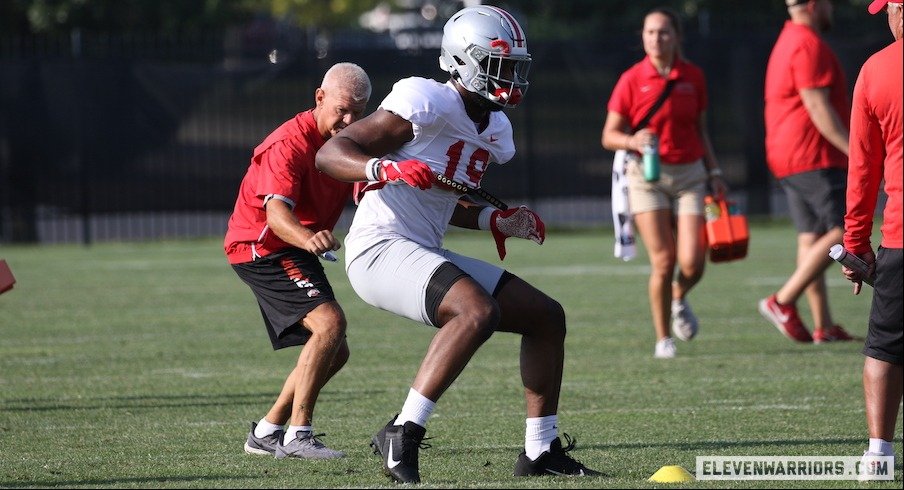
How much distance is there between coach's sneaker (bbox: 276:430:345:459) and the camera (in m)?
6.02

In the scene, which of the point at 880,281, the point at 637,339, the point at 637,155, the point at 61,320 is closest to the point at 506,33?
the point at 880,281

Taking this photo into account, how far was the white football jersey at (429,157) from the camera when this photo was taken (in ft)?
17.5

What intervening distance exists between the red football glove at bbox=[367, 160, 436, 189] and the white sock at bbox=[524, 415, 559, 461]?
43.7 inches

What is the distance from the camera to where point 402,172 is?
4.99m

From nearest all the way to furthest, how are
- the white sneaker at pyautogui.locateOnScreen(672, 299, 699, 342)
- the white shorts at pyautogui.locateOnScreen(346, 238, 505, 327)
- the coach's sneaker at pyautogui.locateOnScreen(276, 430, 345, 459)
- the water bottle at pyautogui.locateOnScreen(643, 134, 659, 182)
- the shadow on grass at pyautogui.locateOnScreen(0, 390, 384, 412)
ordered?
the white shorts at pyautogui.locateOnScreen(346, 238, 505, 327) → the coach's sneaker at pyautogui.locateOnScreen(276, 430, 345, 459) → the shadow on grass at pyautogui.locateOnScreen(0, 390, 384, 412) → the water bottle at pyautogui.locateOnScreen(643, 134, 659, 182) → the white sneaker at pyautogui.locateOnScreen(672, 299, 699, 342)

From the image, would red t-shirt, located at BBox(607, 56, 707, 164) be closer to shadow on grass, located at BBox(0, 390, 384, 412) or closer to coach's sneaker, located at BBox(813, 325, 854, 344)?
coach's sneaker, located at BBox(813, 325, 854, 344)

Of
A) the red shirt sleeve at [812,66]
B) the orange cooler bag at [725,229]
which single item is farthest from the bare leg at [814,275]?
the red shirt sleeve at [812,66]

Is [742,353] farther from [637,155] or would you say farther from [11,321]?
[11,321]

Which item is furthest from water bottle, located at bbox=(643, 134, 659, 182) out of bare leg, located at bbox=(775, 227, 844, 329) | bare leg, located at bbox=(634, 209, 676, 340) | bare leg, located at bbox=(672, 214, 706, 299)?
bare leg, located at bbox=(775, 227, 844, 329)

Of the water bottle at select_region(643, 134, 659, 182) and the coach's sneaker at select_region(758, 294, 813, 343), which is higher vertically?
the water bottle at select_region(643, 134, 659, 182)

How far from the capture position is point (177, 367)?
8961 mm

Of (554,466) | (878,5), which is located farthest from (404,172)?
(878,5)

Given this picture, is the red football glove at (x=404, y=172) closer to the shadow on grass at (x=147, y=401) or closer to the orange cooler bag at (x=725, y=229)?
the shadow on grass at (x=147, y=401)

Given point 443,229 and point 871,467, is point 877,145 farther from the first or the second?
point 443,229
